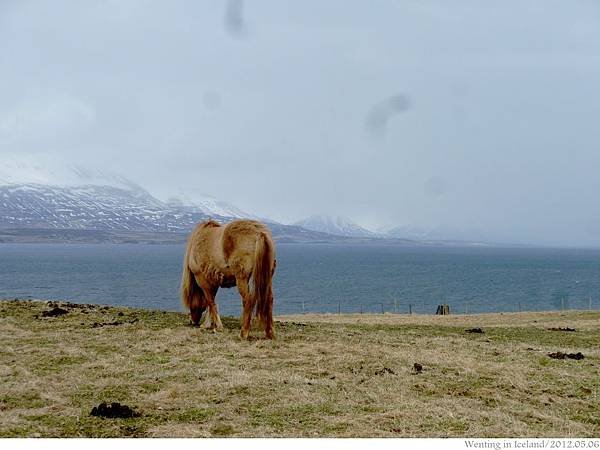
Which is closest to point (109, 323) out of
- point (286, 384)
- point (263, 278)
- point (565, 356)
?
point (263, 278)

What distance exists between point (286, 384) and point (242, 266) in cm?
599

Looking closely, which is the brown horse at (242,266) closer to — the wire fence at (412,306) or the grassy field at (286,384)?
the grassy field at (286,384)

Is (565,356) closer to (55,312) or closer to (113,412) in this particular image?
(113,412)

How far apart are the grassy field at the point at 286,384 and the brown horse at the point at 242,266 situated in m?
0.86

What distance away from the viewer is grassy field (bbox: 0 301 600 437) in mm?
8508

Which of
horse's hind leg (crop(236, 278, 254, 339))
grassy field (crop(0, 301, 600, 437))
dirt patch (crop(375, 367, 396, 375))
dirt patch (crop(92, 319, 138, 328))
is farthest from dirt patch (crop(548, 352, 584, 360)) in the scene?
dirt patch (crop(92, 319, 138, 328))

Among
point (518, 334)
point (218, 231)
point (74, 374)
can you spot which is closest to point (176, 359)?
point (74, 374)

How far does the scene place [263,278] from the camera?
53.8ft

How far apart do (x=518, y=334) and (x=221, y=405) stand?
1558 centimetres

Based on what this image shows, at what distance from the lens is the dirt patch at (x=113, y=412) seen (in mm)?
8852

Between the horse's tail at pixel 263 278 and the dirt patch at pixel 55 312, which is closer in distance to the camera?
the horse's tail at pixel 263 278

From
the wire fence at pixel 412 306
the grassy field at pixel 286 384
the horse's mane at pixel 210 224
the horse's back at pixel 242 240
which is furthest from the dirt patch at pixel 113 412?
the wire fence at pixel 412 306

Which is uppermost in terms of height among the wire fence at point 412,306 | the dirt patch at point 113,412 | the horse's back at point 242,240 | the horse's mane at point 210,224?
the horse's mane at point 210,224

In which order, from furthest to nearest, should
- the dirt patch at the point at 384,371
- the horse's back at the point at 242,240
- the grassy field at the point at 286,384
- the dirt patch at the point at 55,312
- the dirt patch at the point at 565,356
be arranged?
the dirt patch at the point at 55,312
the horse's back at the point at 242,240
the dirt patch at the point at 565,356
the dirt patch at the point at 384,371
the grassy field at the point at 286,384
